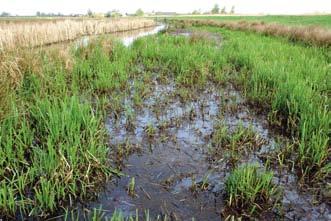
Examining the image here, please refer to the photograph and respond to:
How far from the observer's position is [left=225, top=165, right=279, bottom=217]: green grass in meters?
Answer: 2.67

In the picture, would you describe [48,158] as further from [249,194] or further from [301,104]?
[301,104]

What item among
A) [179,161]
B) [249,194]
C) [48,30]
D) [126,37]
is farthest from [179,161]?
[126,37]

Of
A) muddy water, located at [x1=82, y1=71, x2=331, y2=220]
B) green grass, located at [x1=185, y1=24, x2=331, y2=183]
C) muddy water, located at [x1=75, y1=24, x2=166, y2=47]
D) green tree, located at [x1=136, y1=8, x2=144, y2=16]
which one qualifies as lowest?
muddy water, located at [x1=82, y1=71, x2=331, y2=220]

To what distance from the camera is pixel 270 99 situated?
5.54m

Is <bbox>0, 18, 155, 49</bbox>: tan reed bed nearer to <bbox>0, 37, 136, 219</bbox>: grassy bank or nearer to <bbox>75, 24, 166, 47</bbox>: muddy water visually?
<bbox>75, 24, 166, 47</bbox>: muddy water

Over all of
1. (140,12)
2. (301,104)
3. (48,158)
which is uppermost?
(140,12)

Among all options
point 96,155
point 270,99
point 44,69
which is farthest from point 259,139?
point 44,69

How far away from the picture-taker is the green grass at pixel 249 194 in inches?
105

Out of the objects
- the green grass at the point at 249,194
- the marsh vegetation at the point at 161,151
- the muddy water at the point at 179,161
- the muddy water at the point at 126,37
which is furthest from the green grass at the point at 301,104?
the muddy water at the point at 126,37

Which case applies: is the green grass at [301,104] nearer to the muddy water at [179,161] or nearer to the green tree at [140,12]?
the muddy water at [179,161]

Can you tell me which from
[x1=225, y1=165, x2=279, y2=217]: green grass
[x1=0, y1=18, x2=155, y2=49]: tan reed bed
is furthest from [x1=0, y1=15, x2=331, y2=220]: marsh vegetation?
[x1=0, y1=18, x2=155, y2=49]: tan reed bed

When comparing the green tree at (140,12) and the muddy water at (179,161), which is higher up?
the green tree at (140,12)

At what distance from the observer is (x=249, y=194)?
105 inches

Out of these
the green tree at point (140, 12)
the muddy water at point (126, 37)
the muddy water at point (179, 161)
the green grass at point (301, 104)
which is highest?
the green tree at point (140, 12)
